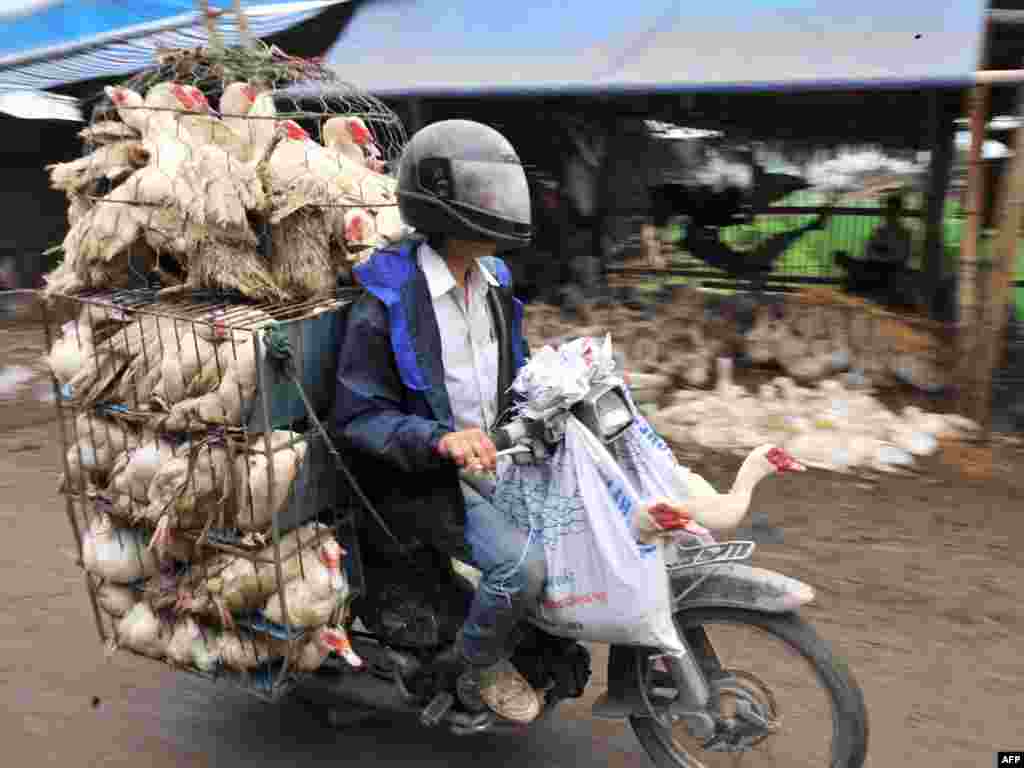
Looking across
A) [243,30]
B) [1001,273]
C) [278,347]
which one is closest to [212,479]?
[278,347]

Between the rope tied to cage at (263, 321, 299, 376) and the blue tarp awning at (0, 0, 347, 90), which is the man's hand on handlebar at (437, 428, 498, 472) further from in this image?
the blue tarp awning at (0, 0, 347, 90)

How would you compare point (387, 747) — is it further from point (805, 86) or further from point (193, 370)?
point (805, 86)

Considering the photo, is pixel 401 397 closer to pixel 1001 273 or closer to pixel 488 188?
pixel 488 188

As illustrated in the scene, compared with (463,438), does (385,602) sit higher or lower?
lower

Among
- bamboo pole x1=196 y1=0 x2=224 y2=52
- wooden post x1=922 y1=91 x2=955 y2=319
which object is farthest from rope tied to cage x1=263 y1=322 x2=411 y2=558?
wooden post x1=922 y1=91 x2=955 y2=319

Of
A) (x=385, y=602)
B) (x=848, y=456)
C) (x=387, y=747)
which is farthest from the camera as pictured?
(x=848, y=456)

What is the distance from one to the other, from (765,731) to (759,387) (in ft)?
14.3

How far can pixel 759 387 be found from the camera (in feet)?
21.9

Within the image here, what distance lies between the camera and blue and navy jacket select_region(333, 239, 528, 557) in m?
2.37

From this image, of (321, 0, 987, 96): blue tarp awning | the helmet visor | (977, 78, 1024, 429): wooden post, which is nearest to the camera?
the helmet visor

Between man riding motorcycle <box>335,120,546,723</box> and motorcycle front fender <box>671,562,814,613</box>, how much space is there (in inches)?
15.8

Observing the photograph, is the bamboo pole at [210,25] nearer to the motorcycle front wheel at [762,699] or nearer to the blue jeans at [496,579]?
the blue jeans at [496,579]

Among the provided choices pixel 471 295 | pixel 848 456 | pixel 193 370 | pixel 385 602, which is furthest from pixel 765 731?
pixel 848 456

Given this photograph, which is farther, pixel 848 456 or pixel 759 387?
pixel 759 387
